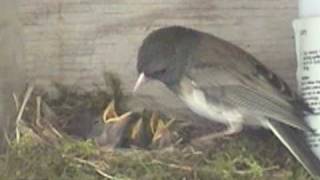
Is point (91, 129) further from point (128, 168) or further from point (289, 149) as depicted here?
point (289, 149)

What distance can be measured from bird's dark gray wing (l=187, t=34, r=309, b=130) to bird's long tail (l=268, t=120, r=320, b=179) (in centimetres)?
2

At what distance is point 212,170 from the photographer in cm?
257

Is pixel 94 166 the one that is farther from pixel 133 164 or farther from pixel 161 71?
pixel 161 71

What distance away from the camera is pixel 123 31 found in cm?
287

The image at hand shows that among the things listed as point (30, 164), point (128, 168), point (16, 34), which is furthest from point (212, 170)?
point (16, 34)

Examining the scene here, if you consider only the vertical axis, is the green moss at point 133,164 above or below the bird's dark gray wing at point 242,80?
below

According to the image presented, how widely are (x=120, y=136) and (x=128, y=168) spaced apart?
4.5 inches

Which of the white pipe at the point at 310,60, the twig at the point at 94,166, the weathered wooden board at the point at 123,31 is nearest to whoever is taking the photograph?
the twig at the point at 94,166

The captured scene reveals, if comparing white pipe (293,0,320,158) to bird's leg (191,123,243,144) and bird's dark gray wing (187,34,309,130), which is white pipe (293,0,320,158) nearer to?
bird's dark gray wing (187,34,309,130)

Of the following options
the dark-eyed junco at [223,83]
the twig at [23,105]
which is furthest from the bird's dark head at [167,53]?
the twig at [23,105]

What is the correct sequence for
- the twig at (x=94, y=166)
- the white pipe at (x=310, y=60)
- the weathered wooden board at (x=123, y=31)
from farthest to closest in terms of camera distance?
the weathered wooden board at (x=123, y=31) → the white pipe at (x=310, y=60) → the twig at (x=94, y=166)

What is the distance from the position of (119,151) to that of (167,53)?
0.25 metres

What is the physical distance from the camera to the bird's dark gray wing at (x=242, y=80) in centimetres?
264

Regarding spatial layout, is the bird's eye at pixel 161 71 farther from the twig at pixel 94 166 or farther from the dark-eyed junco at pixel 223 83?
the twig at pixel 94 166
